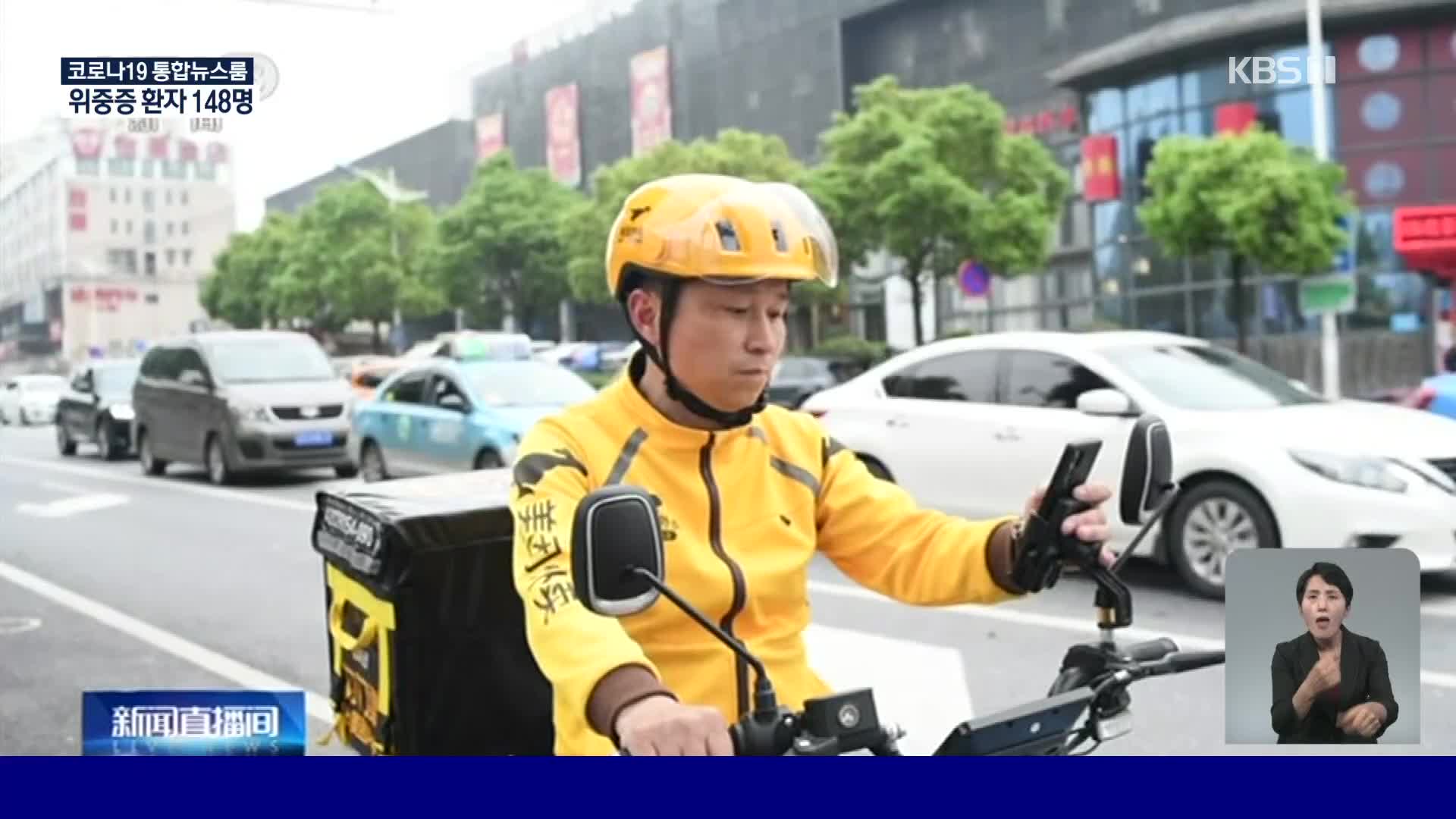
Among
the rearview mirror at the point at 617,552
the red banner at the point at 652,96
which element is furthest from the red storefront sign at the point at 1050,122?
the rearview mirror at the point at 617,552

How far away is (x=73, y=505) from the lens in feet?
7.82

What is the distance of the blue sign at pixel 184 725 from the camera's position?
174 centimetres

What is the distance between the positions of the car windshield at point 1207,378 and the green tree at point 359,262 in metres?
1.29

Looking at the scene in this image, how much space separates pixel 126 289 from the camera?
7.71 ft

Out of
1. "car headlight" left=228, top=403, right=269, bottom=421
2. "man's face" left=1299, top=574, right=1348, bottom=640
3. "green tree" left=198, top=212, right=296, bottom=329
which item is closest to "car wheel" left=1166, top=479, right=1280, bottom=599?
"man's face" left=1299, top=574, right=1348, bottom=640

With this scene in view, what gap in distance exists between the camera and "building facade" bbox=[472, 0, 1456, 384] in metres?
1.89

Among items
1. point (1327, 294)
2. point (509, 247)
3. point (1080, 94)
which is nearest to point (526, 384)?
point (509, 247)

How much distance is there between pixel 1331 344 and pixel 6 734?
6.40 ft

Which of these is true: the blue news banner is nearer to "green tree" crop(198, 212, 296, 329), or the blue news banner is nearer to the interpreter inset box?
"green tree" crop(198, 212, 296, 329)

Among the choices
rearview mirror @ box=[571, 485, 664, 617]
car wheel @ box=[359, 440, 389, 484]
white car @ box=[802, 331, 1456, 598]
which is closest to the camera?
rearview mirror @ box=[571, 485, 664, 617]

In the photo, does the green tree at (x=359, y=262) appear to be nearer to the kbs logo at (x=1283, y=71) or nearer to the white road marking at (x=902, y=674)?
the white road marking at (x=902, y=674)

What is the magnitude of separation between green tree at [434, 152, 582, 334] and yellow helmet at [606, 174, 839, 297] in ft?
3.34

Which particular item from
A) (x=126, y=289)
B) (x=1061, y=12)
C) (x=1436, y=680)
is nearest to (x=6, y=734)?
(x=126, y=289)
